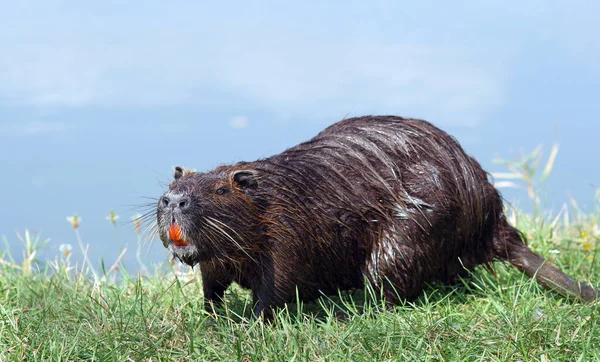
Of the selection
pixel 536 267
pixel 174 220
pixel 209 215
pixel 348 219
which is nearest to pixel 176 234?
pixel 174 220

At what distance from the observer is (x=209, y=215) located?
159 inches

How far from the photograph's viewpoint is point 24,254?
19.0 feet

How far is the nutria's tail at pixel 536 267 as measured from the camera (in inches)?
186

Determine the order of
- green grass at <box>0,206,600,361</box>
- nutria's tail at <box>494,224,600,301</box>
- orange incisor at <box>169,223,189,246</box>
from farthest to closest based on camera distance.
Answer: nutria's tail at <box>494,224,600,301</box>
orange incisor at <box>169,223,189,246</box>
green grass at <box>0,206,600,361</box>

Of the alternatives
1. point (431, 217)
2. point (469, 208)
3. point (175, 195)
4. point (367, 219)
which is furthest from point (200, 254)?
point (469, 208)

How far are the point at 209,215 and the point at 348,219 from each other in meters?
0.82

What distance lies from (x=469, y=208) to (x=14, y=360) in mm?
2539

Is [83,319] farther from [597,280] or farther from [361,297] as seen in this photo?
[597,280]

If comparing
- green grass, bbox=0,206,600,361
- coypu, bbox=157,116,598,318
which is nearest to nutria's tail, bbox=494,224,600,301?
coypu, bbox=157,116,598,318

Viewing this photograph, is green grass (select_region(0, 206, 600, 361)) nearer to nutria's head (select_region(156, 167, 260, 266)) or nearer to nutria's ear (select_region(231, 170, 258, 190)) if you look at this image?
nutria's head (select_region(156, 167, 260, 266))

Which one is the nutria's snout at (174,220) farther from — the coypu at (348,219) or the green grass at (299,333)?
the green grass at (299,333)

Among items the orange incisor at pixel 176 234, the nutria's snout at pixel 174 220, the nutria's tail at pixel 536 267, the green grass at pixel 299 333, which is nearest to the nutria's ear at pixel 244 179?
the nutria's snout at pixel 174 220

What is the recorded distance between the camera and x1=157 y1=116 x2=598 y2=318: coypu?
13.5 feet

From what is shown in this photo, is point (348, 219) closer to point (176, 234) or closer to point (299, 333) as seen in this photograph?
point (299, 333)
